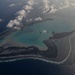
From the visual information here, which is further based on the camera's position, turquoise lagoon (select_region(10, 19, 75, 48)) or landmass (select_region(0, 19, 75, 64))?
turquoise lagoon (select_region(10, 19, 75, 48))

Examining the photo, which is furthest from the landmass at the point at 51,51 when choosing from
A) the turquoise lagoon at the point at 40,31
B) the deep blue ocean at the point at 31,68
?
the turquoise lagoon at the point at 40,31

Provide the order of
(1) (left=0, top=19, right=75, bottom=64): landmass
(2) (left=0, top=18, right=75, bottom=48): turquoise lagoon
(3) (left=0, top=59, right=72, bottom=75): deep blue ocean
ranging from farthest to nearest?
1. (2) (left=0, top=18, right=75, bottom=48): turquoise lagoon
2. (1) (left=0, top=19, right=75, bottom=64): landmass
3. (3) (left=0, top=59, right=72, bottom=75): deep blue ocean

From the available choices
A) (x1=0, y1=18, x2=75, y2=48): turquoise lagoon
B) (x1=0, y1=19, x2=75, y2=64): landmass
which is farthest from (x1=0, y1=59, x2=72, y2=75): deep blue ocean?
(x1=0, y1=18, x2=75, y2=48): turquoise lagoon

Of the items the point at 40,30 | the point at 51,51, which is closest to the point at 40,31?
the point at 40,30

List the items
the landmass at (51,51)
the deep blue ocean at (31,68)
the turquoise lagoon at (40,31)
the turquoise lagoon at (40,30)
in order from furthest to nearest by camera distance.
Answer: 1. the turquoise lagoon at (40,30)
2. the turquoise lagoon at (40,31)
3. the landmass at (51,51)
4. the deep blue ocean at (31,68)

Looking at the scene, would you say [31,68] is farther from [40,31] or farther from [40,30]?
[40,30]

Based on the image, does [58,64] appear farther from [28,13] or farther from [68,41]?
[28,13]

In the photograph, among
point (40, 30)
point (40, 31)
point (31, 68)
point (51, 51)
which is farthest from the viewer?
point (40, 30)

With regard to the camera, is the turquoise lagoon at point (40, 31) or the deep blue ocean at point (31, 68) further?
the turquoise lagoon at point (40, 31)

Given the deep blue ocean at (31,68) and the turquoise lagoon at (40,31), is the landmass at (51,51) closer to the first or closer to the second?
the deep blue ocean at (31,68)

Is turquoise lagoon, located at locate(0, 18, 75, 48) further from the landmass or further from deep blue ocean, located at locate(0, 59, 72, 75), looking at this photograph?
deep blue ocean, located at locate(0, 59, 72, 75)
